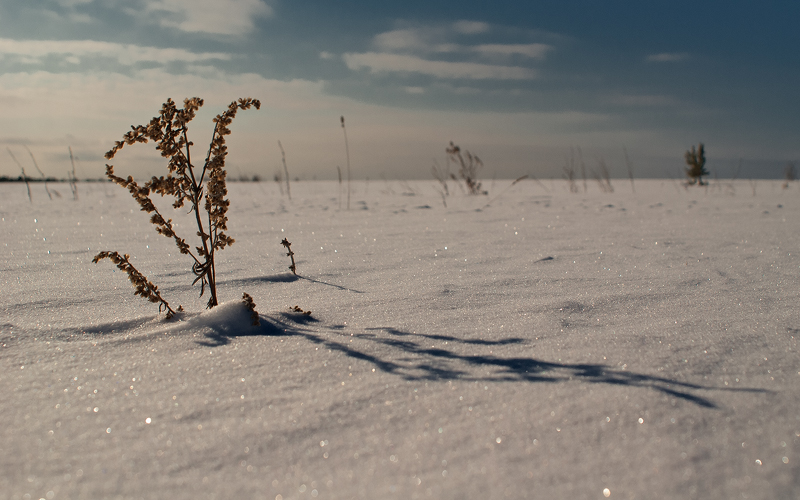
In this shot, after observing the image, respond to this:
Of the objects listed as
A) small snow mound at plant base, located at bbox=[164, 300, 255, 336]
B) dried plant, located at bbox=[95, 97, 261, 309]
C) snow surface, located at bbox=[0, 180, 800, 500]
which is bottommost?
snow surface, located at bbox=[0, 180, 800, 500]

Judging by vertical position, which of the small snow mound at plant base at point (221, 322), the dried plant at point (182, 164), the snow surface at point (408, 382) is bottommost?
the snow surface at point (408, 382)

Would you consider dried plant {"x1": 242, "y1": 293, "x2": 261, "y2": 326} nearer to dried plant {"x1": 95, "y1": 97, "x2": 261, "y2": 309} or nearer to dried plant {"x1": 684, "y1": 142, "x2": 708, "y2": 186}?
dried plant {"x1": 95, "y1": 97, "x2": 261, "y2": 309}

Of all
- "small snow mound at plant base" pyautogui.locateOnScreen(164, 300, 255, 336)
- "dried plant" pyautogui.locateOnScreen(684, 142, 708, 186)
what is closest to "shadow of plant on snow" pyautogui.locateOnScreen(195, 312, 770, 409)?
"small snow mound at plant base" pyautogui.locateOnScreen(164, 300, 255, 336)

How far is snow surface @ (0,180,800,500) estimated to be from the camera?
2.56ft

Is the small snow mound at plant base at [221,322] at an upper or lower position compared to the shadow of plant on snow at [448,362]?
upper

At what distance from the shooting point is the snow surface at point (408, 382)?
0.78m

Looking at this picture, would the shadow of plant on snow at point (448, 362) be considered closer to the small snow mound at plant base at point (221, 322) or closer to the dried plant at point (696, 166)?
the small snow mound at plant base at point (221, 322)

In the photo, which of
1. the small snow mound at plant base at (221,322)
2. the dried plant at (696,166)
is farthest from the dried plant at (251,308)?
the dried plant at (696,166)

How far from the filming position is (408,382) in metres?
1.08

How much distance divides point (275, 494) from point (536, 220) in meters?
3.59

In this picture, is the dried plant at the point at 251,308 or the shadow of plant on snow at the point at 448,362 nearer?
the shadow of plant on snow at the point at 448,362

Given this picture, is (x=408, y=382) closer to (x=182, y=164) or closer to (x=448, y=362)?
(x=448, y=362)

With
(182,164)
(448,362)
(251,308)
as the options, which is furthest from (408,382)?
(182,164)

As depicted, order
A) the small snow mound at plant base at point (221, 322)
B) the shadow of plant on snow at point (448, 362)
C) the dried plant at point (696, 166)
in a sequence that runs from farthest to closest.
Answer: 1. the dried plant at point (696, 166)
2. the small snow mound at plant base at point (221, 322)
3. the shadow of plant on snow at point (448, 362)
